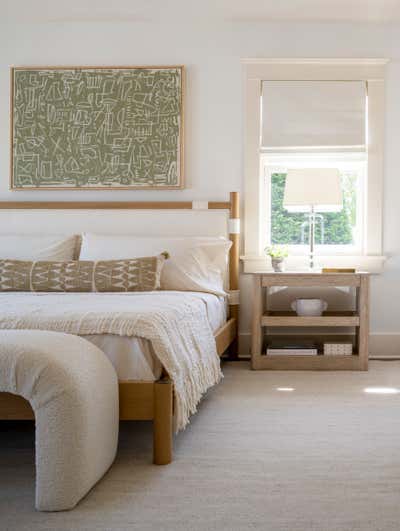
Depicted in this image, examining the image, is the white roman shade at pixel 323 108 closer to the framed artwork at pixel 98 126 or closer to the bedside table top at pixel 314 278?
the framed artwork at pixel 98 126

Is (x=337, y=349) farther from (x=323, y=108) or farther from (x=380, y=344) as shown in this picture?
(x=323, y=108)

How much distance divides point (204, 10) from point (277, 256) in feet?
5.65

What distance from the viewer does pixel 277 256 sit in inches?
176

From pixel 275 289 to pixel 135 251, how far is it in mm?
1164

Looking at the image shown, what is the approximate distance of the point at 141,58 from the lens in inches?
186

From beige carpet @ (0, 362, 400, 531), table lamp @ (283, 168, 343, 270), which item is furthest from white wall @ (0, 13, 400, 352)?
beige carpet @ (0, 362, 400, 531)

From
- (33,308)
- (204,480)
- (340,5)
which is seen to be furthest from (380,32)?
(204,480)

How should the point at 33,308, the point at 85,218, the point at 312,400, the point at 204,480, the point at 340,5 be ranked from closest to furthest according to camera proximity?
the point at 204,480 → the point at 33,308 → the point at 312,400 → the point at 340,5 → the point at 85,218

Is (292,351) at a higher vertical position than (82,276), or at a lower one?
lower

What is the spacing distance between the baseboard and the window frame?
0.47 meters

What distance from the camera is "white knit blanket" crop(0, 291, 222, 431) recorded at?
7.65 feet

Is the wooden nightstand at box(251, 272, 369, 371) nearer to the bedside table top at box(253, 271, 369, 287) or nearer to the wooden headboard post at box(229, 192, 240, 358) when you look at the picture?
the bedside table top at box(253, 271, 369, 287)

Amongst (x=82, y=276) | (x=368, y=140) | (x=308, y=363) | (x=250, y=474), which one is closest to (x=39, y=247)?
(x=82, y=276)

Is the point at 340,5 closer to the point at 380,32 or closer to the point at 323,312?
the point at 380,32
